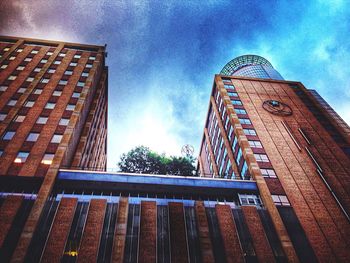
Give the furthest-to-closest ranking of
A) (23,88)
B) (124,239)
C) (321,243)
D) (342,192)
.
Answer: (23,88) < (342,192) < (321,243) < (124,239)

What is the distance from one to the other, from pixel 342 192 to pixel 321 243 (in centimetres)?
830

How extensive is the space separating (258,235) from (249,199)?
467 cm

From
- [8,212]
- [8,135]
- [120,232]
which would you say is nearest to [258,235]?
[120,232]

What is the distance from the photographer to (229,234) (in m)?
19.8

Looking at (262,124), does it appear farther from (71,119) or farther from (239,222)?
(71,119)

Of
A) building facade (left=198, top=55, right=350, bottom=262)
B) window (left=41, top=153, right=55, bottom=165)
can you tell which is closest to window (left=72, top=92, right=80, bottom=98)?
window (left=41, top=153, right=55, bottom=165)

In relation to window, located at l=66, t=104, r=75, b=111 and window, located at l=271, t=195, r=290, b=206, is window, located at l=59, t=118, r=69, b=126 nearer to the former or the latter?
window, located at l=66, t=104, r=75, b=111

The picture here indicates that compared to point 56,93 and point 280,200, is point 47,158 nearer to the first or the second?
point 56,93

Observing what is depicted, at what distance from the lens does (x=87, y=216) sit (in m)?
19.4

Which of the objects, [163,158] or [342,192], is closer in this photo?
[342,192]

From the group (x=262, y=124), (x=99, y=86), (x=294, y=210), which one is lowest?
(x=294, y=210)

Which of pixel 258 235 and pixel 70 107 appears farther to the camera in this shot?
pixel 70 107

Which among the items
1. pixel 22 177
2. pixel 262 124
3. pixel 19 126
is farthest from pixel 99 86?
pixel 262 124

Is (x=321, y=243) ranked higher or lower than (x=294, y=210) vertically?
lower
